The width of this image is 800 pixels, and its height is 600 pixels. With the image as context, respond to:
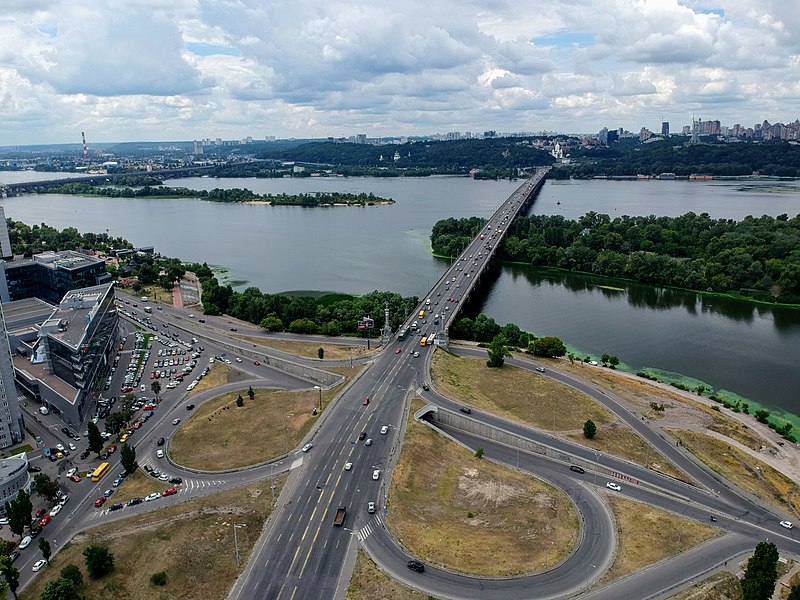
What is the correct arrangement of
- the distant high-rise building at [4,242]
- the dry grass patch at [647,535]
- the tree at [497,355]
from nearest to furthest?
1. the dry grass patch at [647,535]
2. the tree at [497,355]
3. the distant high-rise building at [4,242]

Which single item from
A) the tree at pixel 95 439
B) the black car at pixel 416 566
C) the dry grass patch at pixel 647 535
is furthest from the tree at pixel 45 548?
the dry grass patch at pixel 647 535

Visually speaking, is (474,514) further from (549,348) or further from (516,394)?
(549,348)

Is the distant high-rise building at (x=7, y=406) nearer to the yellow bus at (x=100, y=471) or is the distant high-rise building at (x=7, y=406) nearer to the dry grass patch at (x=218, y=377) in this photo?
the yellow bus at (x=100, y=471)

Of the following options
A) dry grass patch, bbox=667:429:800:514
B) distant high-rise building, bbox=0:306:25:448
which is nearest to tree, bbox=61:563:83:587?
distant high-rise building, bbox=0:306:25:448

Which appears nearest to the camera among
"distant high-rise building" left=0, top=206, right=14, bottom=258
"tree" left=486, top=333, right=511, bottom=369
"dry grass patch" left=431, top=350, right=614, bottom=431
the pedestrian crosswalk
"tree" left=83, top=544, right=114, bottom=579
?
"tree" left=83, top=544, right=114, bottom=579

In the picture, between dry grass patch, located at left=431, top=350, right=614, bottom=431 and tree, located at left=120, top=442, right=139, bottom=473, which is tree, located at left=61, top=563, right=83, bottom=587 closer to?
tree, located at left=120, top=442, right=139, bottom=473

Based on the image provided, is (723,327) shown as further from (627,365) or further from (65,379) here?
(65,379)
